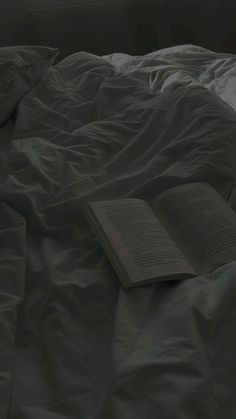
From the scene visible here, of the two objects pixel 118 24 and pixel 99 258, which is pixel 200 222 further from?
pixel 118 24

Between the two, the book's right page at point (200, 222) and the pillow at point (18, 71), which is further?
the pillow at point (18, 71)

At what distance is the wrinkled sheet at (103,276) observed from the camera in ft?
1.88

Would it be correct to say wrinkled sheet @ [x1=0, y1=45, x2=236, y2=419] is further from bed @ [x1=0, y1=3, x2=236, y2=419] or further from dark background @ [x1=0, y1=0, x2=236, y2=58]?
dark background @ [x1=0, y1=0, x2=236, y2=58]

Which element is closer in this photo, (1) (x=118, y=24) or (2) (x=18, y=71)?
(2) (x=18, y=71)

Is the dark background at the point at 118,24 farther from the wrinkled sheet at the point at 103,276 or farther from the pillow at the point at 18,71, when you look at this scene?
the wrinkled sheet at the point at 103,276

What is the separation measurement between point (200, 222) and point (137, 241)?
134 millimetres

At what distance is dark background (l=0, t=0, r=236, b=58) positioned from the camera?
8.11 feet

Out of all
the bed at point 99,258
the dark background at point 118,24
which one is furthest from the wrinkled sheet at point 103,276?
the dark background at point 118,24

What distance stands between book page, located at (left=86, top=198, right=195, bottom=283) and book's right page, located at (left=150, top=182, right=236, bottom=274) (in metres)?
0.03

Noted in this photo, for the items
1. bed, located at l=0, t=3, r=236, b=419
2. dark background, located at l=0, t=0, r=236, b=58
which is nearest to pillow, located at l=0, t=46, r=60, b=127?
bed, located at l=0, t=3, r=236, b=419

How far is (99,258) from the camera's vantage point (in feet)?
2.73

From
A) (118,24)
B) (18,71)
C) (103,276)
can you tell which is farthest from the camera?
(118,24)

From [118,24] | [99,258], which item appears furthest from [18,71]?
[118,24]

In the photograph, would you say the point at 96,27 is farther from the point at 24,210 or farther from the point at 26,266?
the point at 26,266
